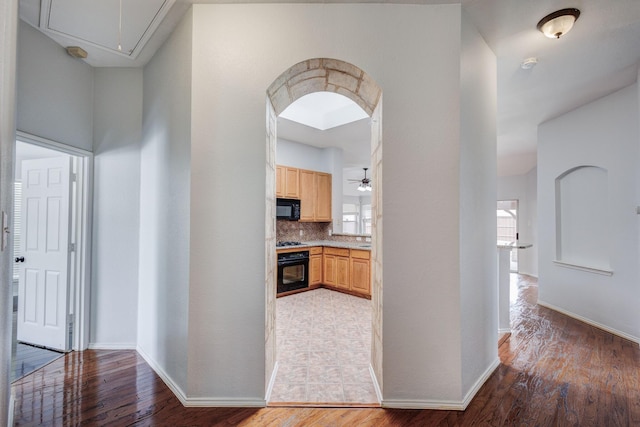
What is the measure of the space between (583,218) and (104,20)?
5957 mm

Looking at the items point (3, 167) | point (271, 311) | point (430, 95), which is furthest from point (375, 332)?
point (3, 167)

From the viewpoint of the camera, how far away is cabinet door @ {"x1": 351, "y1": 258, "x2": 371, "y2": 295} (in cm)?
459

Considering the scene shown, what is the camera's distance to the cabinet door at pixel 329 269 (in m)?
5.10

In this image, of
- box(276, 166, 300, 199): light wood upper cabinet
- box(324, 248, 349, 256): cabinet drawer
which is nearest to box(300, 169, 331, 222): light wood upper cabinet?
box(276, 166, 300, 199): light wood upper cabinet

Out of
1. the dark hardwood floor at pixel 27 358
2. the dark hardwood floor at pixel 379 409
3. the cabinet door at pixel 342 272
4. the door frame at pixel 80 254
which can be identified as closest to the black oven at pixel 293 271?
the cabinet door at pixel 342 272

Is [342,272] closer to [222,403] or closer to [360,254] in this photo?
[360,254]

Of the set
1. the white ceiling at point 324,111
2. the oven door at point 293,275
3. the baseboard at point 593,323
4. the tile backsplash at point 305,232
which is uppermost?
the white ceiling at point 324,111

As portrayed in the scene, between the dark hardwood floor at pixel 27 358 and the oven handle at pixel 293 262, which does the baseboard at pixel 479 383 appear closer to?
the oven handle at pixel 293 262

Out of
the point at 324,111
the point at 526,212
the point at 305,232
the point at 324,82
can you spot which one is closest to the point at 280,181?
the point at 305,232

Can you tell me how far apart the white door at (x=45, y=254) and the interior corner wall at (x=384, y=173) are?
5.92 ft

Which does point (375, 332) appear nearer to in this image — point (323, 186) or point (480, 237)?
point (480, 237)

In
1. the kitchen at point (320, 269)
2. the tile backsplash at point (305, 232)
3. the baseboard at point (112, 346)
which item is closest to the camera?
the kitchen at point (320, 269)

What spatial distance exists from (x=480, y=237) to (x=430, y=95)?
1.19m

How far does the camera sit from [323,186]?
5.73 metres
